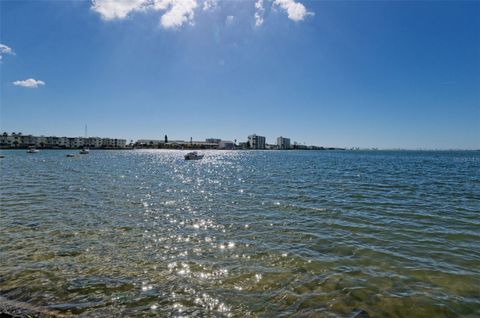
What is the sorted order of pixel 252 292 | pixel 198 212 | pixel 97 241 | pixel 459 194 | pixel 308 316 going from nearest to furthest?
1. pixel 308 316
2. pixel 252 292
3. pixel 97 241
4. pixel 198 212
5. pixel 459 194

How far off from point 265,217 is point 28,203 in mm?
15742

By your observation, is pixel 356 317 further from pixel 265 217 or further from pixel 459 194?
pixel 459 194

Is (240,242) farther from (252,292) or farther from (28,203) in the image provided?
(28,203)

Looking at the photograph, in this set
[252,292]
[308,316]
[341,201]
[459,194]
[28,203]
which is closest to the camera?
[308,316]

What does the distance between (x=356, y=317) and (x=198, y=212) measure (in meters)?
12.2

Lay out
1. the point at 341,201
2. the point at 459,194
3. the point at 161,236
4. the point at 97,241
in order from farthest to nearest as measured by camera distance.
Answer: the point at 459,194 < the point at 341,201 < the point at 161,236 < the point at 97,241

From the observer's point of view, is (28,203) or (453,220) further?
(28,203)

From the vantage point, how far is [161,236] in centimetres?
1228

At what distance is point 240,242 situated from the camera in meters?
11.6

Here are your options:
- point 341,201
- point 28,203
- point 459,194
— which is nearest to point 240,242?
point 341,201

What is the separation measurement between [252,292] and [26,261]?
24.7 feet

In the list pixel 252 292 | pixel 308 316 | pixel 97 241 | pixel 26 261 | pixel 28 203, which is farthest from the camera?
pixel 28 203

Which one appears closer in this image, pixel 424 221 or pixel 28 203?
pixel 424 221

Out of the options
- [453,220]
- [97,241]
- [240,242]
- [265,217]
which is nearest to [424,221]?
[453,220]
